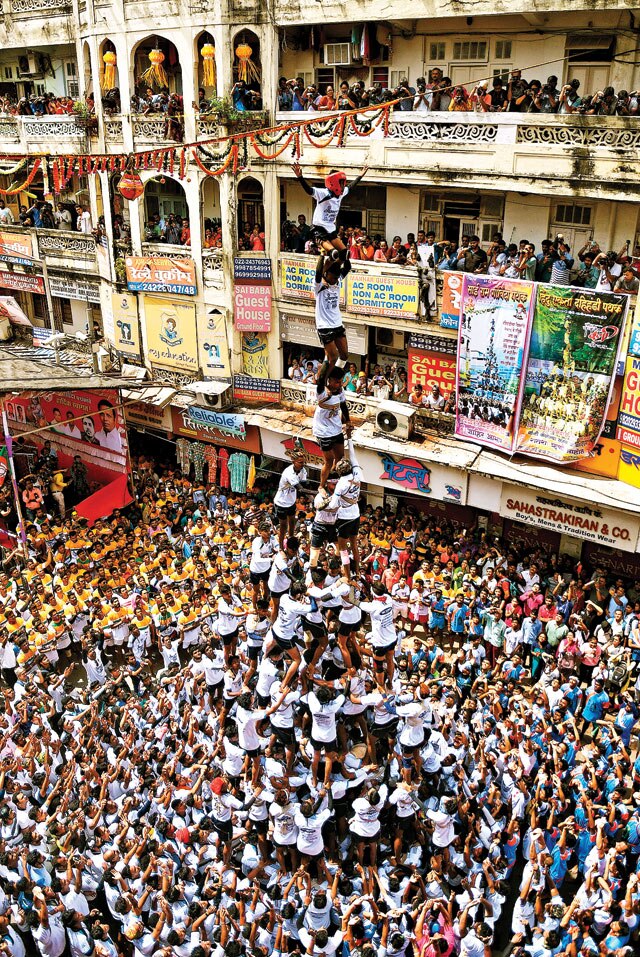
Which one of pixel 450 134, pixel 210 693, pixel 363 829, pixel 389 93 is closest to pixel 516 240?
pixel 450 134

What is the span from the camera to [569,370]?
16578mm

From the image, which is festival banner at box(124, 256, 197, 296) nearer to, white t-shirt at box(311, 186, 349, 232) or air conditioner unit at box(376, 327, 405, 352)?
air conditioner unit at box(376, 327, 405, 352)

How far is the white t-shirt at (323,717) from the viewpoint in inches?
425

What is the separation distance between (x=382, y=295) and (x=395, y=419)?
2860 mm

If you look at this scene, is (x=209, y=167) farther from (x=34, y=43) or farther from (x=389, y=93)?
(x=34, y=43)

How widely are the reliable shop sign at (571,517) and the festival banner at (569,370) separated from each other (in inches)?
35.4

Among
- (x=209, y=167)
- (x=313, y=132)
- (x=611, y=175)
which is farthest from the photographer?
(x=209, y=167)

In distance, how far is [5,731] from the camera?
13750 mm

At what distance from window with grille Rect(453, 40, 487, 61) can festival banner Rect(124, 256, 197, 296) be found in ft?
26.8

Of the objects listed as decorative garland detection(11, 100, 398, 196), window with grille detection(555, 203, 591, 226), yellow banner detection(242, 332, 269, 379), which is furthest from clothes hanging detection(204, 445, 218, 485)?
window with grille detection(555, 203, 591, 226)

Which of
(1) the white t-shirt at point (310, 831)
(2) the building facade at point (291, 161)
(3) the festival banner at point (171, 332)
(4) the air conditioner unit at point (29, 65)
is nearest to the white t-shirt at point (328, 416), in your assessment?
(1) the white t-shirt at point (310, 831)

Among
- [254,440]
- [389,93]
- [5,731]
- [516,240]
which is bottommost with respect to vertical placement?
[5,731]

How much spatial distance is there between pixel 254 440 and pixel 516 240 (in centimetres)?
828

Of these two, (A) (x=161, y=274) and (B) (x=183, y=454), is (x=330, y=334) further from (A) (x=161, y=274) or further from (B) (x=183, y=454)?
(B) (x=183, y=454)
